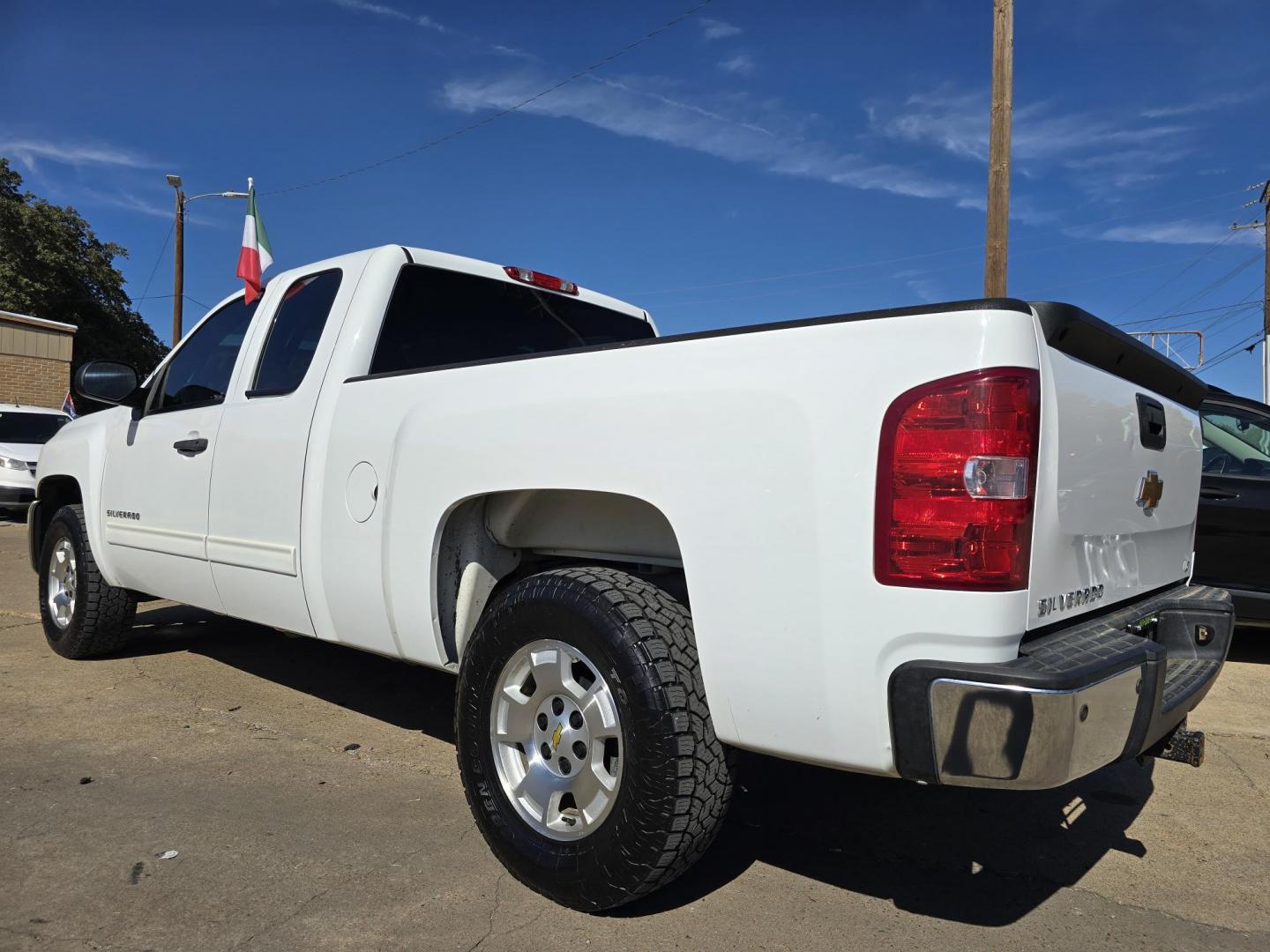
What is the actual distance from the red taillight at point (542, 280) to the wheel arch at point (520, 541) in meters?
1.57

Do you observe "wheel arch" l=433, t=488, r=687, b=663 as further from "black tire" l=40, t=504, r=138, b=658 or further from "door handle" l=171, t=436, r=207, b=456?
"black tire" l=40, t=504, r=138, b=658

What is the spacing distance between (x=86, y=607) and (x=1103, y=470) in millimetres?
4859

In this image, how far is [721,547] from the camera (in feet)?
7.41

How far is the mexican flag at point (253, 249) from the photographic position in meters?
7.39

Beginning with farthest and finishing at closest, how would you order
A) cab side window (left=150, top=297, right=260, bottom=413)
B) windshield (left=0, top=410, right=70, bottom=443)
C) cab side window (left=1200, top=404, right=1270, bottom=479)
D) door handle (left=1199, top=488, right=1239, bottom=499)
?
windshield (left=0, top=410, right=70, bottom=443)
cab side window (left=1200, top=404, right=1270, bottom=479)
door handle (left=1199, top=488, right=1239, bottom=499)
cab side window (left=150, top=297, right=260, bottom=413)

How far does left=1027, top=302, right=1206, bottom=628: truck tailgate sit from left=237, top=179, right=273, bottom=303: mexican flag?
6.03 metres

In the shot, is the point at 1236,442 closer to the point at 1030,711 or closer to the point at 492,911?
the point at 1030,711

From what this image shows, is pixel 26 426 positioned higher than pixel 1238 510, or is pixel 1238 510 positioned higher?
pixel 26 426

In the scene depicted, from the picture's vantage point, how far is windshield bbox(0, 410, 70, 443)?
575 inches

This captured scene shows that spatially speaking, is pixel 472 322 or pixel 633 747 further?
pixel 472 322

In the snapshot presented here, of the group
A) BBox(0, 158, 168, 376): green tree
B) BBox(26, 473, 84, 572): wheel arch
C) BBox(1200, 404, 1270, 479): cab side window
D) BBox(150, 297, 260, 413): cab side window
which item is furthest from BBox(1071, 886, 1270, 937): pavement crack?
BBox(0, 158, 168, 376): green tree

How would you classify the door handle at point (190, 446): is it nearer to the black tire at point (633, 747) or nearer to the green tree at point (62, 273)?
the black tire at point (633, 747)

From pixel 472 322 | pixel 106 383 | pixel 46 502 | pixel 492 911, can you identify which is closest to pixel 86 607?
pixel 46 502

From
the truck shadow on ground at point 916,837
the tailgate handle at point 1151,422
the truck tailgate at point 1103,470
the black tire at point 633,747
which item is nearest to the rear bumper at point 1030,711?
the truck tailgate at point 1103,470
